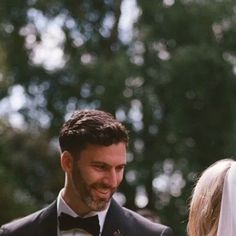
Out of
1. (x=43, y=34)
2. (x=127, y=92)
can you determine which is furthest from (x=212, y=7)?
(x=43, y=34)

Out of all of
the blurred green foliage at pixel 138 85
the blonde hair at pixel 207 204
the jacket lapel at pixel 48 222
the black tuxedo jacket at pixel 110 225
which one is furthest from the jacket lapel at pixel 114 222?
the blurred green foliage at pixel 138 85

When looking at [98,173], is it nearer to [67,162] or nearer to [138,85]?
[67,162]

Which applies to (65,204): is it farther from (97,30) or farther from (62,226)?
(97,30)

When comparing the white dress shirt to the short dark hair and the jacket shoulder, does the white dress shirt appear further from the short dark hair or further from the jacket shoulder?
the short dark hair

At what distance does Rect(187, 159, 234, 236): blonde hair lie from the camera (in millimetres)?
3381

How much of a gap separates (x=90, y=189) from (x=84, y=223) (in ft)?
0.57

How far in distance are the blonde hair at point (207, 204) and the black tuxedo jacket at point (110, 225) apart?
0.28 m

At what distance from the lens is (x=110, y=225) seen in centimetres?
377

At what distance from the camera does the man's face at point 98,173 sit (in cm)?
358

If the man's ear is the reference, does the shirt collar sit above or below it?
below

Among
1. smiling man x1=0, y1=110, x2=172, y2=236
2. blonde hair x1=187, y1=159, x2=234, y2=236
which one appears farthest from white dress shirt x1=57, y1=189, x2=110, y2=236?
blonde hair x1=187, y1=159, x2=234, y2=236

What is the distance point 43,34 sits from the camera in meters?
21.1

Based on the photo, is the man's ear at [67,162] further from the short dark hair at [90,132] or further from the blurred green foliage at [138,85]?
the blurred green foliage at [138,85]

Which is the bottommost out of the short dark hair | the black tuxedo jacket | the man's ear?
the black tuxedo jacket
